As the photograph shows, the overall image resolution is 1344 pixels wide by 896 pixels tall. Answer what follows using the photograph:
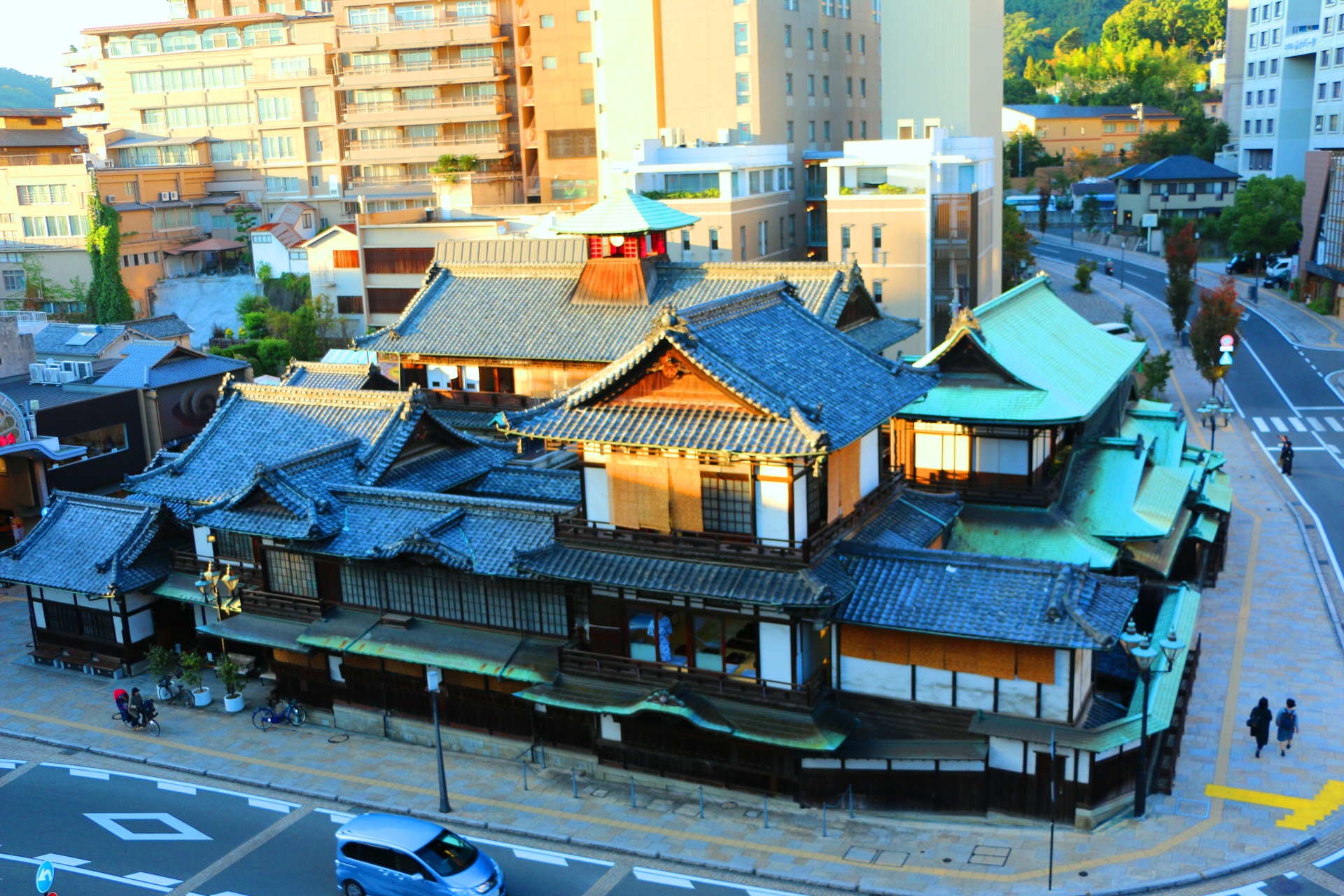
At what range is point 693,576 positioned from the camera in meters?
29.4

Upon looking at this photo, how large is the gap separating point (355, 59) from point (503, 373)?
7357cm

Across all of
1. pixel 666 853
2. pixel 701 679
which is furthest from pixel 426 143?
pixel 666 853

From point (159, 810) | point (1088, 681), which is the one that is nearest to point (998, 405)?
point (1088, 681)

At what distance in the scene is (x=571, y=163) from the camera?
4060 inches

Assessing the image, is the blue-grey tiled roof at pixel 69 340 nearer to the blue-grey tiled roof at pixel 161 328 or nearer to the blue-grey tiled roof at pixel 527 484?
the blue-grey tiled roof at pixel 161 328

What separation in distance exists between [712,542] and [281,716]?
59.0 ft

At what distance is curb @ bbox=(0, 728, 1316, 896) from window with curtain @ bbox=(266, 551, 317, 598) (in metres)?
6.23

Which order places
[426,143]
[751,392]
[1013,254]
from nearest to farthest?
[751,392] < [1013,254] < [426,143]

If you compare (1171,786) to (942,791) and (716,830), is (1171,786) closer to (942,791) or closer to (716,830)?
(942,791)

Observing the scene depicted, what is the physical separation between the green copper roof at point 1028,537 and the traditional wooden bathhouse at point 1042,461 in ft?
0.16

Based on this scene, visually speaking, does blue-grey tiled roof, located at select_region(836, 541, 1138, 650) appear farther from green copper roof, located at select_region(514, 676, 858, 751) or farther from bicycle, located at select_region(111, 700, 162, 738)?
bicycle, located at select_region(111, 700, 162, 738)

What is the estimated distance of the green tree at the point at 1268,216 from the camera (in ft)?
352

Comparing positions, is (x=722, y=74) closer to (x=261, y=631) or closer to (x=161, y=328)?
(x=161, y=328)

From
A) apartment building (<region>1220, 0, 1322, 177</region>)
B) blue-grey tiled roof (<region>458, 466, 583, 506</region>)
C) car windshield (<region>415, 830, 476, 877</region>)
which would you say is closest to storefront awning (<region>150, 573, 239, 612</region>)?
blue-grey tiled roof (<region>458, 466, 583, 506</region>)
